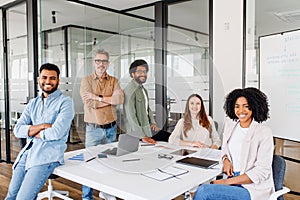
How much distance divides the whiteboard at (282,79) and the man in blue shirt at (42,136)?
6.50 feet

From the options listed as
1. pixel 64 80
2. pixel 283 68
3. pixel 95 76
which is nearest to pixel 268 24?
pixel 283 68

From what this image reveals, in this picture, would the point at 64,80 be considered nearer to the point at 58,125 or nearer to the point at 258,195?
the point at 58,125

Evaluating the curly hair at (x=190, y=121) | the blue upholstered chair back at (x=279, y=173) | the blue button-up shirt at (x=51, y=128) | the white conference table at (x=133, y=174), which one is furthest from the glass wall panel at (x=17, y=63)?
the blue upholstered chair back at (x=279, y=173)

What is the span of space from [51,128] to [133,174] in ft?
2.00

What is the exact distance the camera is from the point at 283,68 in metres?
2.84

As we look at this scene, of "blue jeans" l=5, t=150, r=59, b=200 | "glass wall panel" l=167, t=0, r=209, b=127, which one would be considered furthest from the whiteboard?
"blue jeans" l=5, t=150, r=59, b=200

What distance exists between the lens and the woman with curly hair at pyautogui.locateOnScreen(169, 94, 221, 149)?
7.46ft

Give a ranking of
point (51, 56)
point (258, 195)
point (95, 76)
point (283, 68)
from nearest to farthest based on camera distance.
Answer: point (258, 195), point (95, 76), point (283, 68), point (51, 56)

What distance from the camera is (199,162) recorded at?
1.92 meters

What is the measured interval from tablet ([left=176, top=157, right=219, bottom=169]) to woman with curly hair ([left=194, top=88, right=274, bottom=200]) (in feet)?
0.28

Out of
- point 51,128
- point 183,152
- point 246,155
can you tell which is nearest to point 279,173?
point 246,155

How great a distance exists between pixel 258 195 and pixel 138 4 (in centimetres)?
306

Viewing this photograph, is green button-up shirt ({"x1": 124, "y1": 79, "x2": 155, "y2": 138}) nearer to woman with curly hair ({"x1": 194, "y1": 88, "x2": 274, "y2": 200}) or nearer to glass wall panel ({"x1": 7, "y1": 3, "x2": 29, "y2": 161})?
woman with curly hair ({"x1": 194, "y1": 88, "x2": 274, "y2": 200})

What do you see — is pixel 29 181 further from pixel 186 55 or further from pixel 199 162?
pixel 186 55
